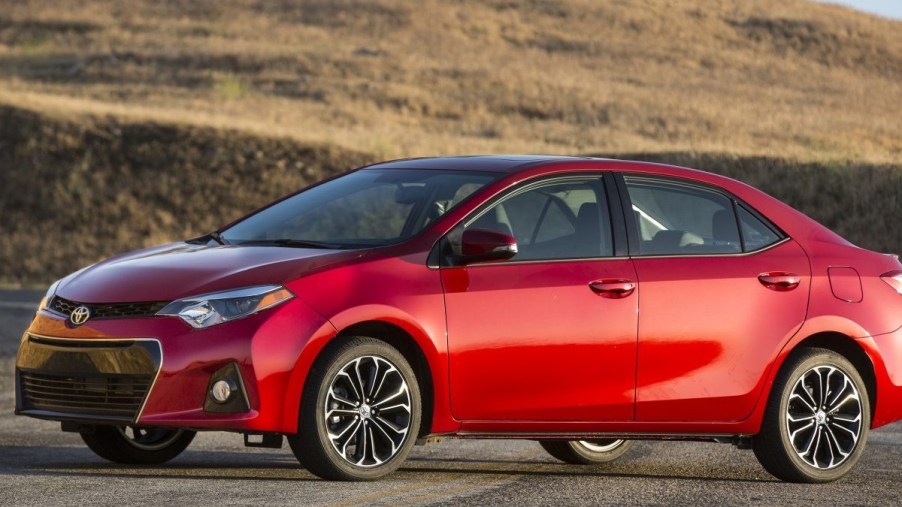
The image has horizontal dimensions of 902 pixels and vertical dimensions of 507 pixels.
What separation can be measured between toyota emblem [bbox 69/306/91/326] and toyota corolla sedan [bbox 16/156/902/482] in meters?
0.01

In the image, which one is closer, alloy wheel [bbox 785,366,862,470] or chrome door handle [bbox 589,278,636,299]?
chrome door handle [bbox 589,278,636,299]

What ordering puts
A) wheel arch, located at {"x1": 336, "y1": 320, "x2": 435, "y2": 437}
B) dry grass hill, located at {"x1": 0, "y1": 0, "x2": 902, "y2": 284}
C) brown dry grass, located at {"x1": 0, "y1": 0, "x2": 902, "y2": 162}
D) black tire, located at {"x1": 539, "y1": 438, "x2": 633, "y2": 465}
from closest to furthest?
1. wheel arch, located at {"x1": 336, "y1": 320, "x2": 435, "y2": 437}
2. black tire, located at {"x1": 539, "y1": 438, "x2": 633, "y2": 465}
3. dry grass hill, located at {"x1": 0, "y1": 0, "x2": 902, "y2": 284}
4. brown dry grass, located at {"x1": 0, "y1": 0, "x2": 902, "y2": 162}

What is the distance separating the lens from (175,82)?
63.9 m

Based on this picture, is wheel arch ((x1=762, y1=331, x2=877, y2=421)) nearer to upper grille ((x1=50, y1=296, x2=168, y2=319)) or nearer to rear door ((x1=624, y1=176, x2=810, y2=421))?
rear door ((x1=624, y1=176, x2=810, y2=421))

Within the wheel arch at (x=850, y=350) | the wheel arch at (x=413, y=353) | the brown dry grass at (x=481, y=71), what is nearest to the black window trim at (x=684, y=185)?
the wheel arch at (x=850, y=350)

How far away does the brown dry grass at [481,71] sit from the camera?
52.9 meters

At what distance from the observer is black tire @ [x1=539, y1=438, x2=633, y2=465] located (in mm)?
9930

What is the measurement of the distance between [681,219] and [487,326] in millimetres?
1478

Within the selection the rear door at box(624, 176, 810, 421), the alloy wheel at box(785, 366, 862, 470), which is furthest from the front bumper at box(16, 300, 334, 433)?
the alloy wheel at box(785, 366, 862, 470)

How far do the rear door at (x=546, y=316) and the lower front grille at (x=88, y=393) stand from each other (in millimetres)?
1519

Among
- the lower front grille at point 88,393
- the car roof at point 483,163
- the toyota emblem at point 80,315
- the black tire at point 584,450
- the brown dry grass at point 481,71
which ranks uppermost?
the brown dry grass at point 481,71

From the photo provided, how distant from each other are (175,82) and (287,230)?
5598cm

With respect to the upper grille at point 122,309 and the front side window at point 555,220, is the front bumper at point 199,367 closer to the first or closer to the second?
the upper grille at point 122,309

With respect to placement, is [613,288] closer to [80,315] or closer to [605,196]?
[605,196]
